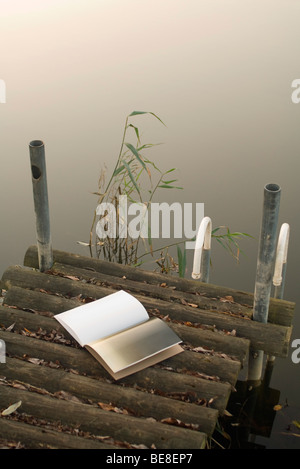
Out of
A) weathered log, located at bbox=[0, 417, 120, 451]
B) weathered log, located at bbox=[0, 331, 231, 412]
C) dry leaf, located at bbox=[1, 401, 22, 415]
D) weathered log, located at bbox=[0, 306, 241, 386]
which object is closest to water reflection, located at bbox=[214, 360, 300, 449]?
weathered log, located at bbox=[0, 306, 241, 386]

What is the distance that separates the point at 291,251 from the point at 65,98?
377 cm

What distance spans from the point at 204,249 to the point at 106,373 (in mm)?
1626

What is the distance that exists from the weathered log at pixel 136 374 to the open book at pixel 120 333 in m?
0.05

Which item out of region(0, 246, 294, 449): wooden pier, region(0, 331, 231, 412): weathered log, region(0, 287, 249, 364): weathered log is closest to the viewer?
region(0, 246, 294, 449): wooden pier

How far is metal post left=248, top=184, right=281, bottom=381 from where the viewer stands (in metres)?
4.47

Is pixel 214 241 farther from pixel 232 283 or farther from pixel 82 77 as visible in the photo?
pixel 82 77

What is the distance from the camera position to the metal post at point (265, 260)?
447cm

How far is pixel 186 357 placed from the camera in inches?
178

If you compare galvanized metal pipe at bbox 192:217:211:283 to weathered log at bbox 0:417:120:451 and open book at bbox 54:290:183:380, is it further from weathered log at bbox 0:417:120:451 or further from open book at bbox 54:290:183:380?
weathered log at bbox 0:417:120:451

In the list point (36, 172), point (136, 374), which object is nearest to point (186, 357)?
point (136, 374)

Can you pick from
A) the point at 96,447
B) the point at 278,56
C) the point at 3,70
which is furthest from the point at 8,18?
the point at 96,447

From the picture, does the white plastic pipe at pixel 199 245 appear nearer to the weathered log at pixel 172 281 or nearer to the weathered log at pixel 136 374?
the weathered log at pixel 172 281

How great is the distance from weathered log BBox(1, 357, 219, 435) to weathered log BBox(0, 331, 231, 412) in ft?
0.32

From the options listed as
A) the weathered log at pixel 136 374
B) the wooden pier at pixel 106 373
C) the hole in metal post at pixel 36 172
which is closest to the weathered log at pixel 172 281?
the wooden pier at pixel 106 373
